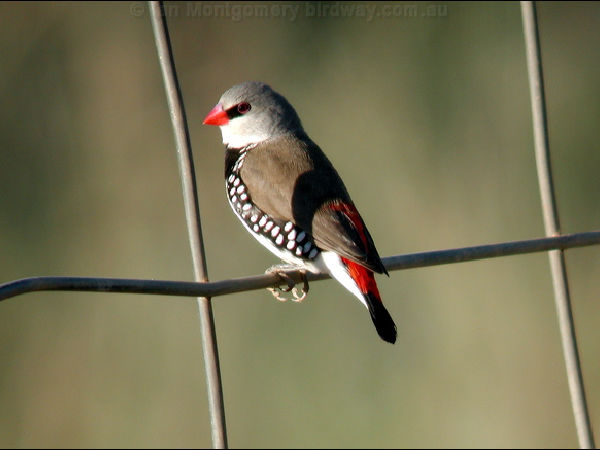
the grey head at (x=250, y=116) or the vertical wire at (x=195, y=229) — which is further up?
the grey head at (x=250, y=116)

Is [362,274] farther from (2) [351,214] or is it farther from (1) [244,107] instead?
(1) [244,107]

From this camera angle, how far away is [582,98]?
5.64m

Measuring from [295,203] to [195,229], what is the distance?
1174 millimetres

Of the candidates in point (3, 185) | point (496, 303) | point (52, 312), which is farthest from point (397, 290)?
point (3, 185)

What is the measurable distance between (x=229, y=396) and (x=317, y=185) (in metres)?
1.84

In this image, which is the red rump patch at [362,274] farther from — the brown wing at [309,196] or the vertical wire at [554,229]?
the vertical wire at [554,229]

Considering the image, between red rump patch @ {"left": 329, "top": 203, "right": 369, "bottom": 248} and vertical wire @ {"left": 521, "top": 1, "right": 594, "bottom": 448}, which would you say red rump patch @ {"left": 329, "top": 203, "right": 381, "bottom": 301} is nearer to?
red rump patch @ {"left": 329, "top": 203, "right": 369, "bottom": 248}

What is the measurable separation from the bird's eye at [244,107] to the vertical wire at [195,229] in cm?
171

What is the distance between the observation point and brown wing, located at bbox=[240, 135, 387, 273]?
126 inches

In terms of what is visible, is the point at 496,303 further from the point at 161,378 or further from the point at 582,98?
the point at 161,378

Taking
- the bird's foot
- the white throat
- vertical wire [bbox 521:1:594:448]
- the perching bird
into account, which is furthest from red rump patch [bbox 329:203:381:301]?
the white throat

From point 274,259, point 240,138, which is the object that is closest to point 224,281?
point 240,138

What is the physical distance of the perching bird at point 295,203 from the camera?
3.21m

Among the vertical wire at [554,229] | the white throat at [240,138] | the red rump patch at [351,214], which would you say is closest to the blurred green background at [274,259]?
the white throat at [240,138]
